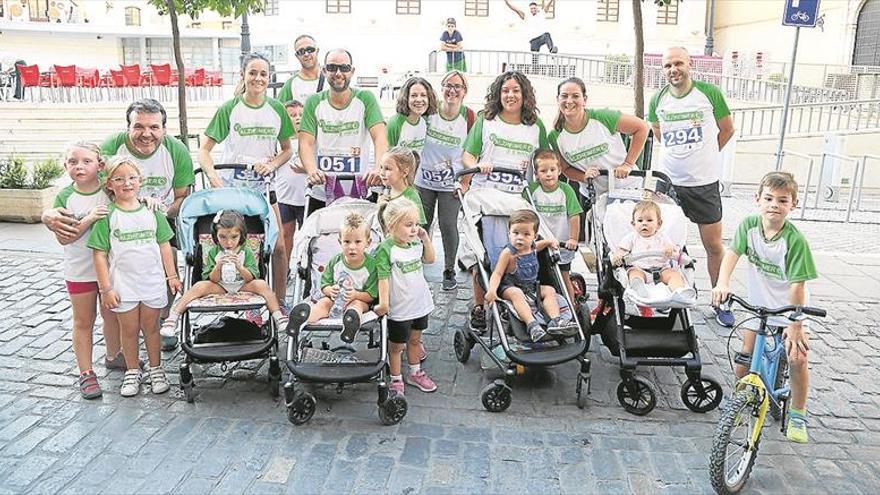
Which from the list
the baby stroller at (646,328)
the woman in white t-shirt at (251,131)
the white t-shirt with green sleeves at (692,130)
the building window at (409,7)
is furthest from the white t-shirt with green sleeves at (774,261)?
the building window at (409,7)

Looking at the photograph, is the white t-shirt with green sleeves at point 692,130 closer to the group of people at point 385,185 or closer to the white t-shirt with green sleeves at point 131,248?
the group of people at point 385,185

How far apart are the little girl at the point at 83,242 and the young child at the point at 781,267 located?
11.7 ft

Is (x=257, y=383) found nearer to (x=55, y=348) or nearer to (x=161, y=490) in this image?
(x=161, y=490)

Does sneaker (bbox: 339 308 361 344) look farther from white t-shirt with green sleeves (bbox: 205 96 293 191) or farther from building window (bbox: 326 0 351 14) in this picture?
building window (bbox: 326 0 351 14)

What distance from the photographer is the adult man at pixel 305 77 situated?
5.84 m

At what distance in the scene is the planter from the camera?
8.48 m

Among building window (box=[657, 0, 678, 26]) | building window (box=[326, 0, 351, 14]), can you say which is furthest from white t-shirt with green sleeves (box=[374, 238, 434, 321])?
building window (box=[657, 0, 678, 26])

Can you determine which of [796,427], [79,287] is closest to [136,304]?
A: [79,287]

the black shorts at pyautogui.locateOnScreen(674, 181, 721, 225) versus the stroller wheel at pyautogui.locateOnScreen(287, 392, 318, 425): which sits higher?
the black shorts at pyautogui.locateOnScreen(674, 181, 721, 225)

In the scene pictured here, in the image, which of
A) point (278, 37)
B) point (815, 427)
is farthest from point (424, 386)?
→ point (278, 37)

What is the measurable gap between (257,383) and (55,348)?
1.62 meters

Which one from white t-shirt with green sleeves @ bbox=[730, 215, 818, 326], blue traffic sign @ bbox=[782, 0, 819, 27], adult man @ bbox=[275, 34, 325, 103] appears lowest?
white t-shirt with green sleeves @ bbox=[730, 215, 818, 326]

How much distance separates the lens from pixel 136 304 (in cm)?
422

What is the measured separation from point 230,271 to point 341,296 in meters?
0.76
